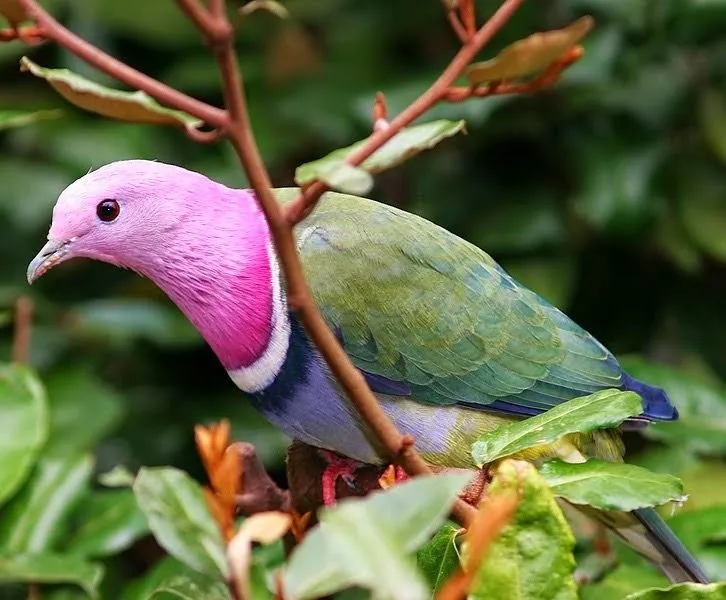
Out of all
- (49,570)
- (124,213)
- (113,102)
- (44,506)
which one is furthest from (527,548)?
(44,506)

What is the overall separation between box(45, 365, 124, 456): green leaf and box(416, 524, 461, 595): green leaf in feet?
2.60

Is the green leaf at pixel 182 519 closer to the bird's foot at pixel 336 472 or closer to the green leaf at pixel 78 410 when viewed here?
the bird's foot at pixel 336 472

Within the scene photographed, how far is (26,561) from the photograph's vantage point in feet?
3.51

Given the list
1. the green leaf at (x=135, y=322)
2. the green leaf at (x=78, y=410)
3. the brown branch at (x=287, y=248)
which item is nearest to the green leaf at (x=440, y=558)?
the brown branch at (x=287, y=248)

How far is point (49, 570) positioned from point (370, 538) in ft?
2.39

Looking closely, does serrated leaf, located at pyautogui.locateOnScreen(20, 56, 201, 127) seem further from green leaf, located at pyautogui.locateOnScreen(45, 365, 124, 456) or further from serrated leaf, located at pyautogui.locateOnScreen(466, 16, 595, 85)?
green leaf, located at pyautogui.locateOnScreen(45, 365, 124, 456)

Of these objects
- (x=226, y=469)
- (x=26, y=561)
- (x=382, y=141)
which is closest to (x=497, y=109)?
(x=26, y=561)

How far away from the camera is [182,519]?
0.51 meters

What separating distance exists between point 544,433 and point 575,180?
3.61ft

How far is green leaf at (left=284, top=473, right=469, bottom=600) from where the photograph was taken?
41cm

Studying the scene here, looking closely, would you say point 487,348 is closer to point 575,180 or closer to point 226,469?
point 226,469

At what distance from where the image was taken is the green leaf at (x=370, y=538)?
408 millimetres

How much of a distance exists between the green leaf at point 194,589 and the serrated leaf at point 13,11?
0.39 meters

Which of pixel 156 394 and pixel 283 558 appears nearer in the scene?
pixel 283 558
